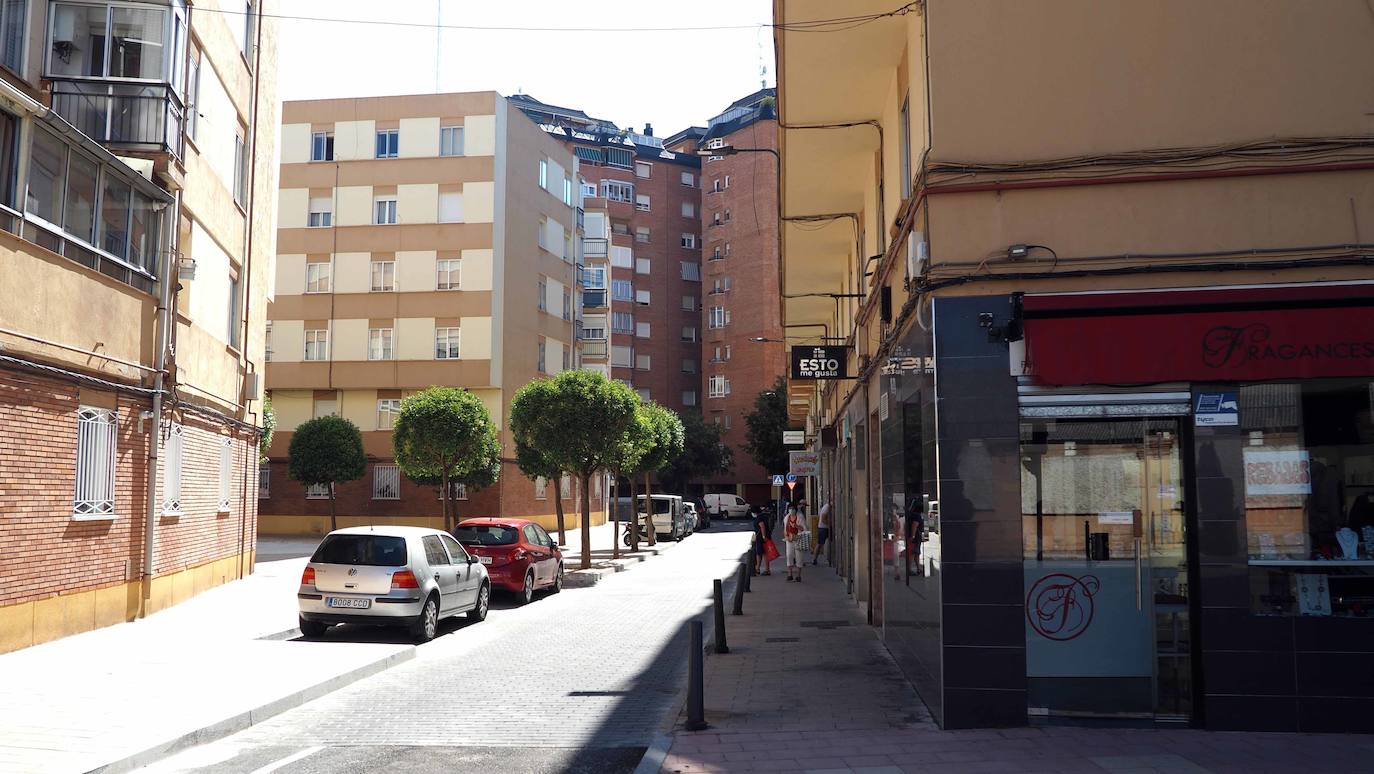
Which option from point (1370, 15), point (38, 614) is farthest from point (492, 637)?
point (1370, 15)

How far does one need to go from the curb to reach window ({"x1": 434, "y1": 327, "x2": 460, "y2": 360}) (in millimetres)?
33264

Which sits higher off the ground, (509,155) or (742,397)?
(509,155)

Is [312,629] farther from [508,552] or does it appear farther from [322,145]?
[322,145]

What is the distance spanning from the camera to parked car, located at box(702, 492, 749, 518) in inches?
2687

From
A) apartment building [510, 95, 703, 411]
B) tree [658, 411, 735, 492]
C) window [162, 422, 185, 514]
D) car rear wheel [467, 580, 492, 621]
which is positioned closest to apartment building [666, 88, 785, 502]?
apartment building [510, 95, 703, 411]

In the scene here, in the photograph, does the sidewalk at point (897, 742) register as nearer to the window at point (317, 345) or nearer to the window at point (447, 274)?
the window at point (447, 274)

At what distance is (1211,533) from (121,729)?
8.10 metres

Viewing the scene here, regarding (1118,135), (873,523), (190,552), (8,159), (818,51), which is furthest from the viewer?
(190,552)

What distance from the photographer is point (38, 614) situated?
12.1 meters

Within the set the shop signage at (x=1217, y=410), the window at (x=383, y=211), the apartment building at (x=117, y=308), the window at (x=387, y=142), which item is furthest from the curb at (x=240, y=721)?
the window at (x=387, y=142)

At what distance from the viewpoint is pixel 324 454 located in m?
39.8

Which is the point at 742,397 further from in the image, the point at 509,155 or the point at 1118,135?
the point at 1118,135

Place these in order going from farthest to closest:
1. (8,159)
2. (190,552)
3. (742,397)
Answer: (742,397) → (190,552) → (8,159)

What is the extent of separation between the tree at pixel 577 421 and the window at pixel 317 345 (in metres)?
19.2
